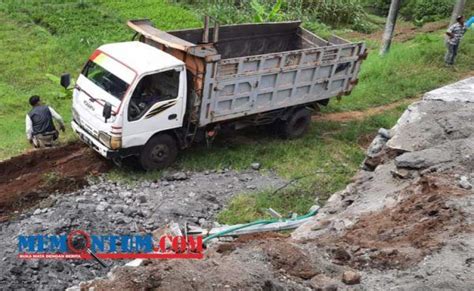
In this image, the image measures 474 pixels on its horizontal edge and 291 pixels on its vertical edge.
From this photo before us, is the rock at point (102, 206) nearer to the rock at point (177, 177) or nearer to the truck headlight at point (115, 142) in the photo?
the truck headlight at point (115, 142)

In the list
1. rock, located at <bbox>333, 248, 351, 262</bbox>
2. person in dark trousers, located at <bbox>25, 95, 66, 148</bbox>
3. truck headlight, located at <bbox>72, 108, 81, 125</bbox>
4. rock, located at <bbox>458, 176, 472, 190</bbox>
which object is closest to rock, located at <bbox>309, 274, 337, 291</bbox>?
rock, located at <bbox>333, 248, 351, 262</bbox>

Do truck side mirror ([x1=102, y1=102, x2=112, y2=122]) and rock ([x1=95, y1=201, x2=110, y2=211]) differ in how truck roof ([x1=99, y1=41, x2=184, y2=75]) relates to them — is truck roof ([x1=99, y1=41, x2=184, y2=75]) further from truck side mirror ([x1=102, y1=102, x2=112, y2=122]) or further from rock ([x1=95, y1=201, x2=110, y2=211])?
rock ([x1=95, y1=201, x2=110, y2=211])

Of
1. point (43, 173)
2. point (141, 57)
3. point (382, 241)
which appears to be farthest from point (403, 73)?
point (43, 173)

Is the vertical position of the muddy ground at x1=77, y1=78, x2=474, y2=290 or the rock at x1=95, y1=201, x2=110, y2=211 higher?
the muddy ground at x1=77, y1=78, x2=474, y2=290

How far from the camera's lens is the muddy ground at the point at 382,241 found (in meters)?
5.75

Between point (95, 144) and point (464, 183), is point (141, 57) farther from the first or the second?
point (464, 183)

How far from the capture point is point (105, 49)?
33.7 feet

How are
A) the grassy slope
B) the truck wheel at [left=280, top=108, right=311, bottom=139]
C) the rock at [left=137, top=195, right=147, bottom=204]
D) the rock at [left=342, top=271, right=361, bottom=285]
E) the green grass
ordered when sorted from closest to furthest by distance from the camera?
the rock at [left=342, top=271, right=361, bottom=285] < the rock at [left=137, top=195, right=147, bottom=204] < the grassy slope < the truck wheel at [left=280, top=108, right=311, bottom=139] < the green grass

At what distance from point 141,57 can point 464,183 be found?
18.2 ft

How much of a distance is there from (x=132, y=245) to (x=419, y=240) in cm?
379

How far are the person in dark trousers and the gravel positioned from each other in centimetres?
167

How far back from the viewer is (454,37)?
15.7m

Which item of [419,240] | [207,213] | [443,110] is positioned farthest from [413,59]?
[419,240]

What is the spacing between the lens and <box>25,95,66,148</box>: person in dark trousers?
10.6 meters
